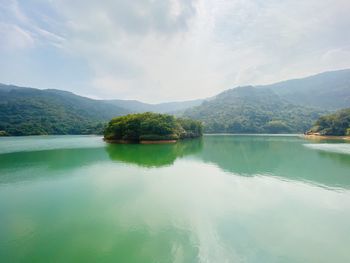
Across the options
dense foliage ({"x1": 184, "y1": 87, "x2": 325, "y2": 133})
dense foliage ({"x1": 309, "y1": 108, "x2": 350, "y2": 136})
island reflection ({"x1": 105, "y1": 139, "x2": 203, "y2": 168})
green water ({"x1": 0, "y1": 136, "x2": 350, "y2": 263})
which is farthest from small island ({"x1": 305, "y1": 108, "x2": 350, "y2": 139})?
green water ({"x1": 0, "y1": 136, "x2": 350, "y2": 263})

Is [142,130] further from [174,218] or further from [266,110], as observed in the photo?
[266,110]

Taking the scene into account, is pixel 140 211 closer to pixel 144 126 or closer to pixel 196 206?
pixel 196 206

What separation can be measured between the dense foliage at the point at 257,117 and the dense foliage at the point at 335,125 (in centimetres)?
3473

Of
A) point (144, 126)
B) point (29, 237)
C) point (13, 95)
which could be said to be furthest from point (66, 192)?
point (13, 95)

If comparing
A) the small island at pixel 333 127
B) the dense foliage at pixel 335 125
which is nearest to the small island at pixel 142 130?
the small island at pixel 333 127

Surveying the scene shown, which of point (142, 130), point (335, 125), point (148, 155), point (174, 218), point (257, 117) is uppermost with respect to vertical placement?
point (257, 117)

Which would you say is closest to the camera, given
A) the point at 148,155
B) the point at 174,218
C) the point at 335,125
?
the point at 174,218

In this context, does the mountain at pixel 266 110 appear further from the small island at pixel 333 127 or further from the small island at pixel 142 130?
the small island at pixel 142 130

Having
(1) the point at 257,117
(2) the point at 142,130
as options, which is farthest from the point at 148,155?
(1) the point at 257,117

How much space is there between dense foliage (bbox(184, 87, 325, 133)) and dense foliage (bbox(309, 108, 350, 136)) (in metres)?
34.7

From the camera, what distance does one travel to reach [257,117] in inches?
4471

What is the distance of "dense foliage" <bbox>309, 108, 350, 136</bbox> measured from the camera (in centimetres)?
6206

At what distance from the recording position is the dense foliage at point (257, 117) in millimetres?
104250

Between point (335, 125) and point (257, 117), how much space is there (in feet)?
164
